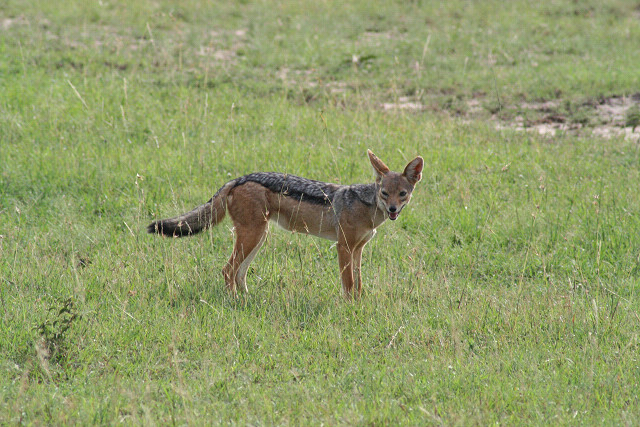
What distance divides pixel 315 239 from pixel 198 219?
63.1 inches

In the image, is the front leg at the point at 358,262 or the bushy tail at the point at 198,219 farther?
the front leg at the point at 358,262

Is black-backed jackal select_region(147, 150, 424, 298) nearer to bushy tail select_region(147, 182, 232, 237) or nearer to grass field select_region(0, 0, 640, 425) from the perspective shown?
bushy tail select_region(147, 182, 232, 237)

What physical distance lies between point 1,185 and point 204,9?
8706 mm

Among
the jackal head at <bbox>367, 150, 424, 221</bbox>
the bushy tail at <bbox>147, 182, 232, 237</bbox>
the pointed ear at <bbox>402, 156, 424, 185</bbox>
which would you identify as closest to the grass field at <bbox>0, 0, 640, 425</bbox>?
the bushy tail at <bbox>147, 182, 232, 237</bbox>

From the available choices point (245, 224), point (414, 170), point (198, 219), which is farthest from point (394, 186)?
point (198, 219)

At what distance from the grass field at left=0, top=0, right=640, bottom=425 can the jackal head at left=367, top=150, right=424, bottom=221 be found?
61 cm

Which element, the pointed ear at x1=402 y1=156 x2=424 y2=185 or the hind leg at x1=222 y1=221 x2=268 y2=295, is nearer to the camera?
the hind leg at x1=222 y1=221 x2=268 y2=295

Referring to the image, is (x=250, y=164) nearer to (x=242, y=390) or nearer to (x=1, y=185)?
(x=1, y=185)

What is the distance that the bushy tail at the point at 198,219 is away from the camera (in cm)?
667

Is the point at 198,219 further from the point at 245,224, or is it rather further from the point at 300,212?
the point at 300,212

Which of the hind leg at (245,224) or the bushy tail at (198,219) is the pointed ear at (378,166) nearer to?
the hind leg at (245,224)

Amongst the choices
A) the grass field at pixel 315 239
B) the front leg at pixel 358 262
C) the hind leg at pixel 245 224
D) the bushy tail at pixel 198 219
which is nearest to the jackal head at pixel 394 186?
the front leg at pixel 358 262

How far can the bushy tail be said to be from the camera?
667cm

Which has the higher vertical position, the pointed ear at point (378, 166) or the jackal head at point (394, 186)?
the pointed ear at point (378, 166)
